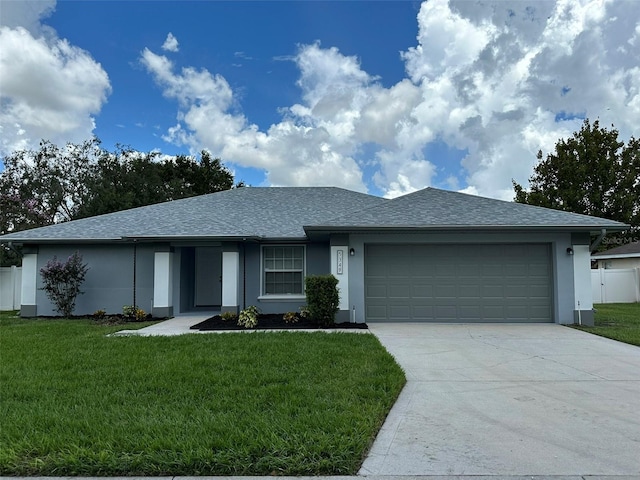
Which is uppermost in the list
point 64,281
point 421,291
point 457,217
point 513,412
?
point 457,217

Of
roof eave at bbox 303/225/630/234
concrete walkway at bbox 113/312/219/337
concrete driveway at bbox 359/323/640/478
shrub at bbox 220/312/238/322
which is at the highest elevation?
roof eave at bbox 303/225/630/234

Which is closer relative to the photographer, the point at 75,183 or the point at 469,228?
the point at 469,228

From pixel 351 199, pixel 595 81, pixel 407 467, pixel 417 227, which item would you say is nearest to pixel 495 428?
A: pixel 407 467

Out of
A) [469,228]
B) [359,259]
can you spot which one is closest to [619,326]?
[469,228]

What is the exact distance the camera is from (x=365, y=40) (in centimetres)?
1441

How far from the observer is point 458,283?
11.3 meters

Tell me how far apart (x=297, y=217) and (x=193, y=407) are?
10634 mm

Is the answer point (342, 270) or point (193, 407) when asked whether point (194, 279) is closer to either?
point (342, 270)

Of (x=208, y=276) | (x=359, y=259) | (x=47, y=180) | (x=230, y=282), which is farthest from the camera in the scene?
(x=47, y=180)

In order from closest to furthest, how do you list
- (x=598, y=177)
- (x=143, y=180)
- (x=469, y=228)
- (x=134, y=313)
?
1. (x=469, y=228)
2. (x=134, y=313)
3. (x=598, y=177)
4. (x=143, y=180)

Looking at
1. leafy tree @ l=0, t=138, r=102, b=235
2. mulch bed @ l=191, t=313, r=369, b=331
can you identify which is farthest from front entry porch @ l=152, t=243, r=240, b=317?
leafy tree @ l=0, t=138, r=102, b=235

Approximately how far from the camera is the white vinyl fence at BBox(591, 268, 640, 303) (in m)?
18.8

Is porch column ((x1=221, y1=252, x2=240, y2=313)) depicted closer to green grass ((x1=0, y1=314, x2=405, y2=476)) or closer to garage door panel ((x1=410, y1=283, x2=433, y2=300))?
green grass ((x1=0, y1=314, x2=405, y2=476))

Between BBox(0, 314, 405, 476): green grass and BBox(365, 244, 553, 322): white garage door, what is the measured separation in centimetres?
382
